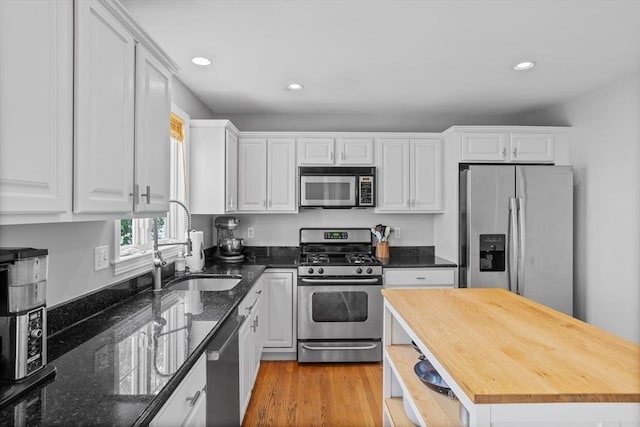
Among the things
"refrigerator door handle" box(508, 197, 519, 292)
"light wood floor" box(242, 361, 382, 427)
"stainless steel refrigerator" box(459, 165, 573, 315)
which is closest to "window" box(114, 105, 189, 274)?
"light wood floor" box(242, 361, 382, 427)

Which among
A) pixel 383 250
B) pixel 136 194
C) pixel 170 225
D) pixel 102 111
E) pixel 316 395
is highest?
pixel 102 111

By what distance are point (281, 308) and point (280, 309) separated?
13mm

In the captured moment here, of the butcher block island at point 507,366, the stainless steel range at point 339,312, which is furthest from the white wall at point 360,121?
the butcher block island at point 507,366

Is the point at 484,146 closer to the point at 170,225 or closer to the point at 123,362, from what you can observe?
the point at 170,225

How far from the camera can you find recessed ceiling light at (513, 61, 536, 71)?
2.59m

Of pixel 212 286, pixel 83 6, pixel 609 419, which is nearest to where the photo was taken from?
pixel 609 419

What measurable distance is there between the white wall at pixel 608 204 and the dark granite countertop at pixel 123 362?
298 cm

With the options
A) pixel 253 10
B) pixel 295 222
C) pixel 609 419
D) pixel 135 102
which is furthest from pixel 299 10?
pixel 295 222

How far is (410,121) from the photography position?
4.03 m

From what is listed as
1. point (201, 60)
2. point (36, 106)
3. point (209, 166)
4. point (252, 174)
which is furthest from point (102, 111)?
point (252, 174)

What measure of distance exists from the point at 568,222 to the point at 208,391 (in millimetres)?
3169

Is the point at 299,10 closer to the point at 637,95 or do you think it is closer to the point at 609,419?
the point at 609,419

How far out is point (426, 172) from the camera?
11.9 feet

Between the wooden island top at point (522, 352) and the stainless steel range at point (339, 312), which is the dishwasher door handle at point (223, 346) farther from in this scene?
the stainless steel range at point (339, 312)
